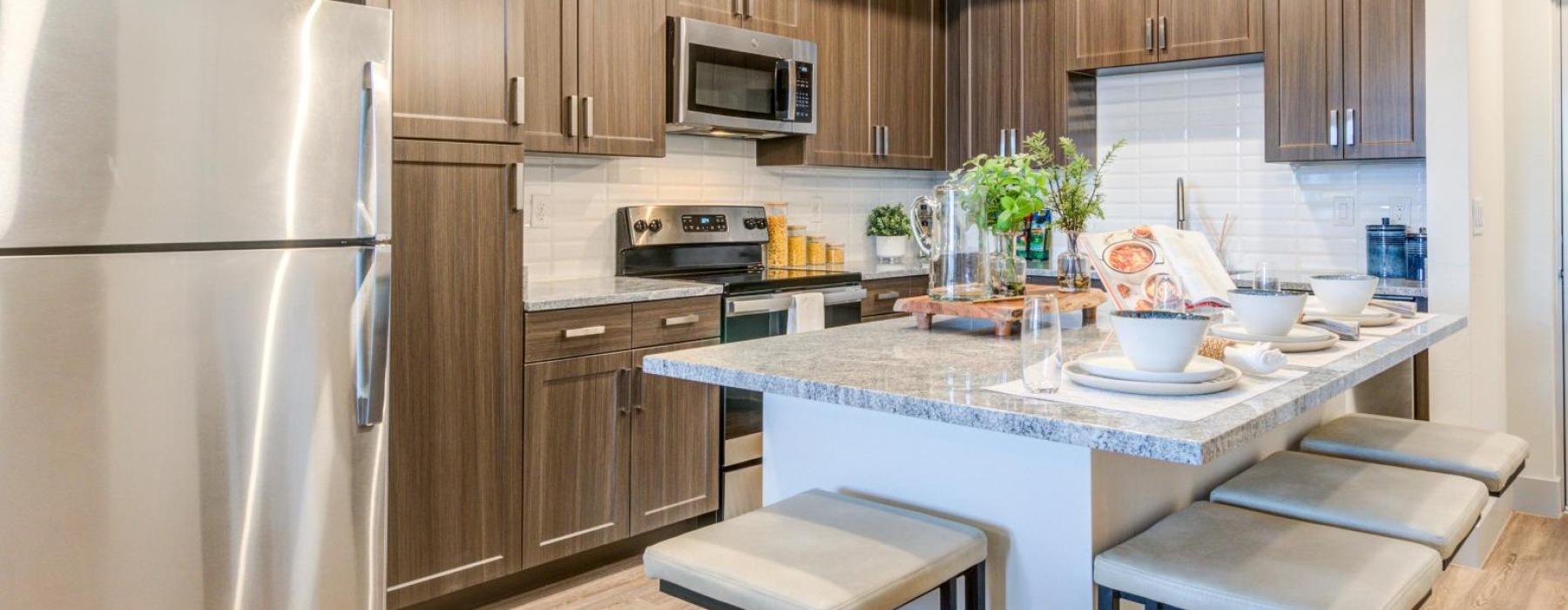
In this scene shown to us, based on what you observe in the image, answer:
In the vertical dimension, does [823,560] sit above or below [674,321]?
below

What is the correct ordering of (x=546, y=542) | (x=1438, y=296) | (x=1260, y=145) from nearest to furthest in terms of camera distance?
(x=546, y=542)
(x=1438, y=296)
(x=1260, y=145)

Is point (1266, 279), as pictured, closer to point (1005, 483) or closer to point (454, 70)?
point (1005, 483)

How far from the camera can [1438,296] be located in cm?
314

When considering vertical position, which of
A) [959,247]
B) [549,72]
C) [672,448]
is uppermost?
[549,72]

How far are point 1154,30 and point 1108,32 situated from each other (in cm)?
19

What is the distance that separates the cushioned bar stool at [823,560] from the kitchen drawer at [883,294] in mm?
2350

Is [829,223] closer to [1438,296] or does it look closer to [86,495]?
[1438,296]

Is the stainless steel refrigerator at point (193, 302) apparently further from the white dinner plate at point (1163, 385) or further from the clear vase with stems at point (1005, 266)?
the white dinner plate at point (1163, 385)

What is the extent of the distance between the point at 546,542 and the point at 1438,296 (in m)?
2.76

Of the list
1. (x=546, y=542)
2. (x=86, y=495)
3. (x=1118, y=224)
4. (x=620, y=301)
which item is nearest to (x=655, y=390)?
(x=620, y=301)

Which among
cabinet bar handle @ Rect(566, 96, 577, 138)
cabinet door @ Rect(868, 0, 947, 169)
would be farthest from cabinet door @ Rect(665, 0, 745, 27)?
cabinet door @ Rect(868, 0, 947, 169)

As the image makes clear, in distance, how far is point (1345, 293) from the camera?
201cm

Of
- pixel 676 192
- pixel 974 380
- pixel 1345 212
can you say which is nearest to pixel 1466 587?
pixel 1345 212

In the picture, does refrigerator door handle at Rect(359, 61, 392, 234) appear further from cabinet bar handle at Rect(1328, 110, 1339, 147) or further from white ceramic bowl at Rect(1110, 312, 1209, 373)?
cabinet bar handle at Rect(1328, 110, 1339, 147)
